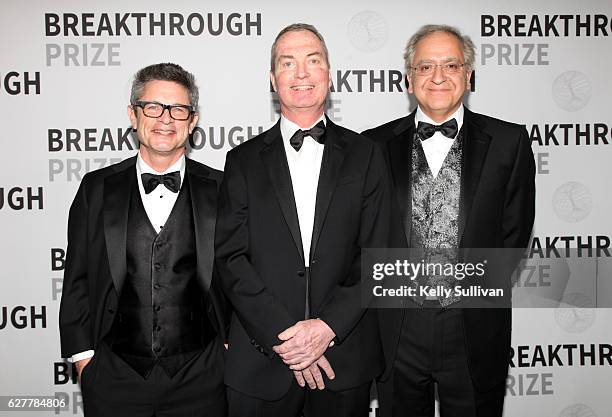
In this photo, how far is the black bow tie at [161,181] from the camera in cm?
259

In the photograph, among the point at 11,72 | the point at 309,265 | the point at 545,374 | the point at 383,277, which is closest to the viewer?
the point at 309,265

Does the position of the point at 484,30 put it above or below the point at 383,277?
above

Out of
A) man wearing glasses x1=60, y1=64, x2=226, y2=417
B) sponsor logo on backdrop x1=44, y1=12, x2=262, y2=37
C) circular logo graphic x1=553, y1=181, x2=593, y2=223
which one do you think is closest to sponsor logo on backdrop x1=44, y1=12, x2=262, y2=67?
sponsor logo on backdrop x1=44, y1=12, x2=262, y2=37

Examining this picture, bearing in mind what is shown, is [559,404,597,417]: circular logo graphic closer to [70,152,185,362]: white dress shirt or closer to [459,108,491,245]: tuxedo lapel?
[459,108,491,245]: tuxedo lapel

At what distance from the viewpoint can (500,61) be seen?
13.2 ft

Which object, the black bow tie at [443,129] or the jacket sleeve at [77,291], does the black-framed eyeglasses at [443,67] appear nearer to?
the black bow tie at [443,129]

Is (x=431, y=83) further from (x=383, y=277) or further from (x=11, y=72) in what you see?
(x=11, y=72)

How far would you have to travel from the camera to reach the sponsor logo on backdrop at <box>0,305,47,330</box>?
3.93m

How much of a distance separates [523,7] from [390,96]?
104cm

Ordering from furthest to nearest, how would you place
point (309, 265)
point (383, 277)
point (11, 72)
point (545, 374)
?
point (545, 374) → point (11, 72) → point (383, 277) → point (309, 265)

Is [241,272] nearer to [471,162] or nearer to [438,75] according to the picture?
[471,162]

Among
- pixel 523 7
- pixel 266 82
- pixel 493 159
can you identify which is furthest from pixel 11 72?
pixel 523 7

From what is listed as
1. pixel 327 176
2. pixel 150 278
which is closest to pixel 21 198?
pixel 150 278

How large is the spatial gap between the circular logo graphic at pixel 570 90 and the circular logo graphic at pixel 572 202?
0.51 m
